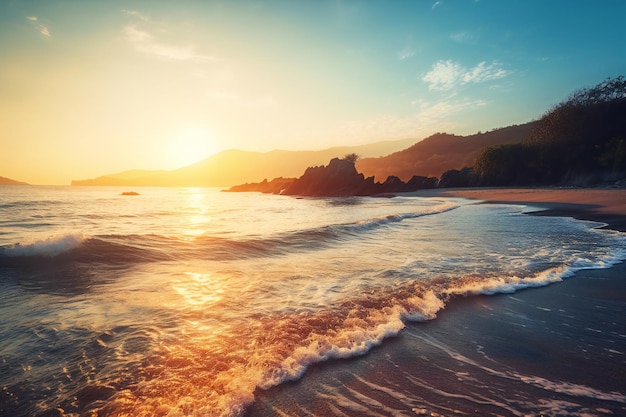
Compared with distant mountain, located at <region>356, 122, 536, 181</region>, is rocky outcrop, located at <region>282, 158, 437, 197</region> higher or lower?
lower

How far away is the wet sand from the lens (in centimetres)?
272

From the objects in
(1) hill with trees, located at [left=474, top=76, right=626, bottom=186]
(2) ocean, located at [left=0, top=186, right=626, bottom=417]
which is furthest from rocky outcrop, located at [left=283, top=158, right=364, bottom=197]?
(2) ocean, located at [left=0, top=186, right=626, bottom=417]

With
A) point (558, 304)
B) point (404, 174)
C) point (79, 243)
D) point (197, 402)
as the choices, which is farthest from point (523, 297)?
point (404, 174)

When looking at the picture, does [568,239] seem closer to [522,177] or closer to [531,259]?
[531,259]

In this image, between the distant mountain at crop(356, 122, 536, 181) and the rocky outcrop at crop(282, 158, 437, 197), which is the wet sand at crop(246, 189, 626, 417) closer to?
the rocky outcrop at crop(282, 158, 437, 197)

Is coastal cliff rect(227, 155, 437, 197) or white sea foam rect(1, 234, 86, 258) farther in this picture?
A: coastal cliff rect(227, 155, 437, 197)

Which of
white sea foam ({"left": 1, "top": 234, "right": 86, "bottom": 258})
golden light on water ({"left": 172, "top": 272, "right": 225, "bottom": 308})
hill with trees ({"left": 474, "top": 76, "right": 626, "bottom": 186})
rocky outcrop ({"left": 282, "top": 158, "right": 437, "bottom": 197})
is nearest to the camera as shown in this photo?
golden light on water ({"left": 172, "top": 272, "right": 225, "bottom": 308})

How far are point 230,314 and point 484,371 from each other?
366 cm

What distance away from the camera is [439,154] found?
166000 mm

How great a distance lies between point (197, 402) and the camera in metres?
2.76

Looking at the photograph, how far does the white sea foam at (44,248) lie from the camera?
9102 millimetres

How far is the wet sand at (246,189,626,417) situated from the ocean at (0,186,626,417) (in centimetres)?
3

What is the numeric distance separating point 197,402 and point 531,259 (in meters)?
8.78

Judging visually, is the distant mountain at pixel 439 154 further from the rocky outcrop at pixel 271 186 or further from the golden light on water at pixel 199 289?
the golden light on water at pixel 199 289
